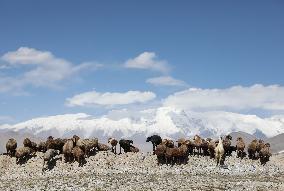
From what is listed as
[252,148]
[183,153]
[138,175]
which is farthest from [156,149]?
[252,148]

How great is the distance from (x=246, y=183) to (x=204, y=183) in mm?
3738

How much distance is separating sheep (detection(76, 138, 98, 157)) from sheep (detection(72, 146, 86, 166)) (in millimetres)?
1974

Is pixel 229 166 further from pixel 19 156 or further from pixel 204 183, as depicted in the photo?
pixel 19 156

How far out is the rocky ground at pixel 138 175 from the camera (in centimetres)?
4131

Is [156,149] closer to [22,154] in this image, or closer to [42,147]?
[42,147]

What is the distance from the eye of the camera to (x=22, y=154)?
56469mm

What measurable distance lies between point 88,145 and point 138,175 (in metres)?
11.4

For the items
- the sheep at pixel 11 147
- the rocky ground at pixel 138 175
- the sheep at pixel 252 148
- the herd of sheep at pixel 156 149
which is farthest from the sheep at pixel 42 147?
the sheep at pixel 252 148

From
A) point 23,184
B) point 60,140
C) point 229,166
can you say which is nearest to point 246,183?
point 229,166

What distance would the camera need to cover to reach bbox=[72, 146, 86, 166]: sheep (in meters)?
53.9

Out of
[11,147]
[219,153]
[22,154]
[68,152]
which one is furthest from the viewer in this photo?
[11,147]

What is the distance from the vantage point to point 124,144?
2405 inches

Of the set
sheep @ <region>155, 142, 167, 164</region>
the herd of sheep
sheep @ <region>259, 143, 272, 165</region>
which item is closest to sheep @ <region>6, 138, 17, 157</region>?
the herd of sheep

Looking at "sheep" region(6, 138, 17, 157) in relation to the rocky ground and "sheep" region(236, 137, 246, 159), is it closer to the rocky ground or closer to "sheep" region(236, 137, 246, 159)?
the rocky ground
